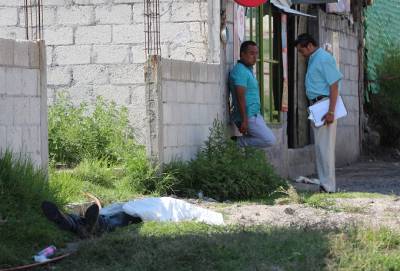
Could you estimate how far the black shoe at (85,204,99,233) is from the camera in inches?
292

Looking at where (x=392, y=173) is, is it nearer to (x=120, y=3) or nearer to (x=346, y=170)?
(x=346, y=170)

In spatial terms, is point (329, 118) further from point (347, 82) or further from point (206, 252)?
point (347, 82)

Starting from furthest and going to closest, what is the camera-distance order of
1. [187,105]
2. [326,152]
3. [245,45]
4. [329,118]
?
[245,45] → [326,152] → [329,118] → [187,105]

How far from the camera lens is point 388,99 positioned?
20.0m

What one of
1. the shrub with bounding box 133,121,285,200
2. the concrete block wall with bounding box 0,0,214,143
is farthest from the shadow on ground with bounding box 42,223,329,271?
the concrete block wall with bounding box 0,0,214,143

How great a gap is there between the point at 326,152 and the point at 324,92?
75 cm

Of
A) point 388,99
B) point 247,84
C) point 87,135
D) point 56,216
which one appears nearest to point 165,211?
point 56,216

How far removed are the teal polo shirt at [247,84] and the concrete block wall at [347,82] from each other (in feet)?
16.3

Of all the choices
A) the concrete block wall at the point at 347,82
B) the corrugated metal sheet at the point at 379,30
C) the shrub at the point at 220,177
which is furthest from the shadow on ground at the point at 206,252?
the corrugated metal sheet at the point at 379,30

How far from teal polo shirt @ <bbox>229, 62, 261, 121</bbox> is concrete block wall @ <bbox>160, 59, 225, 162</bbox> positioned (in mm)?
205

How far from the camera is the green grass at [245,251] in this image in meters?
6.06

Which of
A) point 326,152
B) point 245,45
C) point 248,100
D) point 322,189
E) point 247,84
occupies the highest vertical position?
point 245,45

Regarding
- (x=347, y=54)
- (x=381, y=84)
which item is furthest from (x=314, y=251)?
(x=381, y=84)

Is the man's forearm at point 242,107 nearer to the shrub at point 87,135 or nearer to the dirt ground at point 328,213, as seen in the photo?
the shrub at point 87,135
